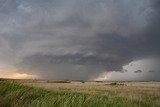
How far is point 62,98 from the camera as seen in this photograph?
10258mm

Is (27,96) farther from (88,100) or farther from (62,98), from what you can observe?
(88,100)

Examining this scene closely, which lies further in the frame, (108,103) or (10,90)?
(10,90)

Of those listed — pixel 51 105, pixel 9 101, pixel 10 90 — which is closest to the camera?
pixel 51 105

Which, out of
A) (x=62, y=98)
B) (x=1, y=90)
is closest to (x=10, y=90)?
(x=1, y=90)

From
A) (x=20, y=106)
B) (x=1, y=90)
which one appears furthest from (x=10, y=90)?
(x=20, y=106)

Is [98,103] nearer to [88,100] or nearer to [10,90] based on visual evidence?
[88,100]

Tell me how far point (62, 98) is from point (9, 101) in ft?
7.63

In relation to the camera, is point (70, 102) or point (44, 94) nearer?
point (70, 102)

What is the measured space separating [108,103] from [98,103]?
357 mm

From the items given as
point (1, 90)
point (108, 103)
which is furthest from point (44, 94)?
point (108, 103)

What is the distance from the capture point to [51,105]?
982 cm

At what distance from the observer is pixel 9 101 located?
11086 mm

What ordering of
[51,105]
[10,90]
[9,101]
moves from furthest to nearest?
[10,90]
[9,101]
[51,105]

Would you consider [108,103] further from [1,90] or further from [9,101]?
[1,90]
